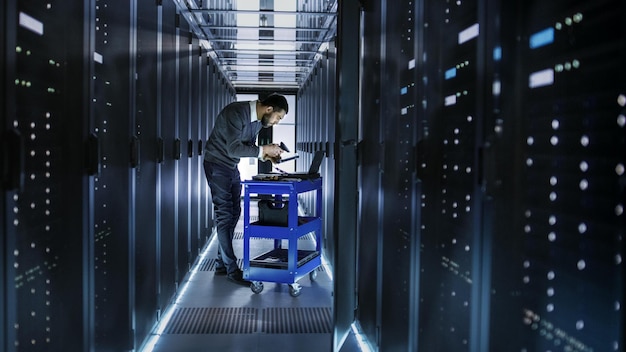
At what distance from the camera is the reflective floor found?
10.4 ft

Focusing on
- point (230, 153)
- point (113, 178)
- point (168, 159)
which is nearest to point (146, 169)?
point (113, 178)

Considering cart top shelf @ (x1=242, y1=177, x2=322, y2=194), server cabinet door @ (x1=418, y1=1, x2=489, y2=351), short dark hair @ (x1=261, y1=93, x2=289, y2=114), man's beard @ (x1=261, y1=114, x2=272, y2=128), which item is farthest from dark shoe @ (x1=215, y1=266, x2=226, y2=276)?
server cabinet door @ (x1=418, y1=1, x2=489, y2=351)

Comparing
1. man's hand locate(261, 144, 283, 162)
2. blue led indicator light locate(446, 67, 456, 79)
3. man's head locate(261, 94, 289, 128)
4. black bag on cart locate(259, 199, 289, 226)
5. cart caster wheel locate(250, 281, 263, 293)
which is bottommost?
cart caster wheel locate(250, 281, 263, 293)

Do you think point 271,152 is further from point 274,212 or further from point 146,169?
point 146,169

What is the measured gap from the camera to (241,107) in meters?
4.37

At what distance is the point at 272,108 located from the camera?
14.7 ft

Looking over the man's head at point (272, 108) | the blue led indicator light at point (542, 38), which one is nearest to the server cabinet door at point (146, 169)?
the man's head at point (272, 108)

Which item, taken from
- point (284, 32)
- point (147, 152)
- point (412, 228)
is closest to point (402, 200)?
point (412, 228)

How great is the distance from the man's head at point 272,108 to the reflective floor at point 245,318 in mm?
1459

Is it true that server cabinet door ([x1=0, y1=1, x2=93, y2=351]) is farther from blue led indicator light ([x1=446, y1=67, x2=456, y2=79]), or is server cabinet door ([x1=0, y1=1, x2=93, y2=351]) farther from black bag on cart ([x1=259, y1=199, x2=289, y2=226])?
black bag on cart ([x1=259, y1=199, x2=289, y2=226])

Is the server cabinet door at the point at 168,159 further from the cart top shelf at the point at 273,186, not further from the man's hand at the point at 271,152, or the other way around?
the man's hand at the point at 271,152

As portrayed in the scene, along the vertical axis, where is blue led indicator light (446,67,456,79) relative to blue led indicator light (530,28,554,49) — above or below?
above

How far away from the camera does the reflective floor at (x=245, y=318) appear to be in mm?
3168

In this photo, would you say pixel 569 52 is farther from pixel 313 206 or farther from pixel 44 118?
pixel 313 206
